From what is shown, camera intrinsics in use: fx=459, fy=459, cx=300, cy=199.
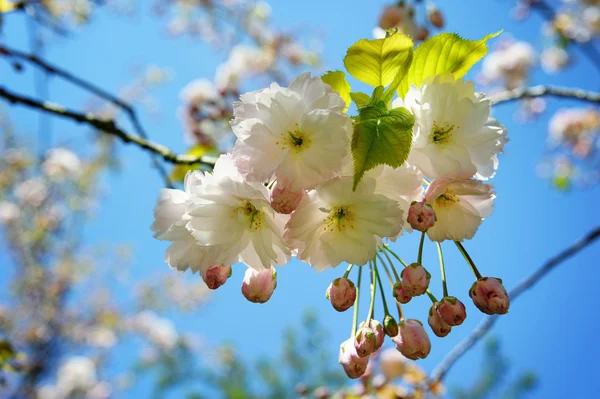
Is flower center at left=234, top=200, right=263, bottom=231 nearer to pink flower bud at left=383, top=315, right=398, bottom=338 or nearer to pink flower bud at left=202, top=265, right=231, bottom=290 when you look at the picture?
pink flower bud at left=202, top=265, right=231, bottom=290

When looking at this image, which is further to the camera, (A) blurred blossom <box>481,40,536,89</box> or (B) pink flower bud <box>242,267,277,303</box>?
(A) blurred blossom <box>481,40,536,89</box>

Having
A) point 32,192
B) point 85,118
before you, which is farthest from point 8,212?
point 85,118

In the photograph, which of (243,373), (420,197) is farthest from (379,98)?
(243,373)

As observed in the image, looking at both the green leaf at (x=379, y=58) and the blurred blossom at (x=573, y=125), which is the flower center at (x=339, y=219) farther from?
the blurred blossom at (x=573, y=125)

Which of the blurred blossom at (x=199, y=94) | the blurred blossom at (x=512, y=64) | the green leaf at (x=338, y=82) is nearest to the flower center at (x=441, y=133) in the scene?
the green leaf at (x=338, y=82)

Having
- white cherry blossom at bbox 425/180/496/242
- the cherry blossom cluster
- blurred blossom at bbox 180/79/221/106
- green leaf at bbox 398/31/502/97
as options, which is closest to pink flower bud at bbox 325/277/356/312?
the cherry blossom cluster
